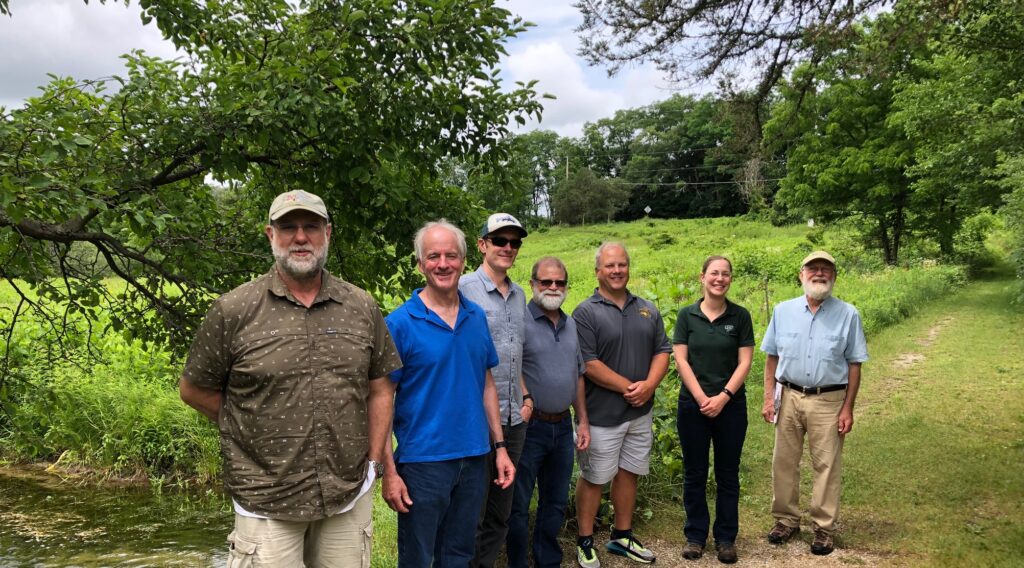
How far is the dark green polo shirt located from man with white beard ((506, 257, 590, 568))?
86 centimetres

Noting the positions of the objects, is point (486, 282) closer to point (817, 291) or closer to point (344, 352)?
point (344, 352)

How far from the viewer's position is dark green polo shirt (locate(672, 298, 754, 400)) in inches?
173

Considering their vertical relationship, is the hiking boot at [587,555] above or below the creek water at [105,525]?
above

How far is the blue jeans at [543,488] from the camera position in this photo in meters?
3.88

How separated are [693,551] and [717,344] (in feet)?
4.52

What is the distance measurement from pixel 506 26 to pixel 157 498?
7054mm

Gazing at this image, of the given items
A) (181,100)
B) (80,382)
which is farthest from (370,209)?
(80,382)

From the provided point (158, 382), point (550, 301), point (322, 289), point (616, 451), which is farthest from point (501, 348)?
point (158, 382)

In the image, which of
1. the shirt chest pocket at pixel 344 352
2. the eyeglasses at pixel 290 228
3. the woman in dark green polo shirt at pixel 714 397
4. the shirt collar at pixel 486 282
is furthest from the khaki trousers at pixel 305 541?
the woman in dark green polo shirt at pixel 714 397

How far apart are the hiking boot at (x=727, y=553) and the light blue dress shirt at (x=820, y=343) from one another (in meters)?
1.17

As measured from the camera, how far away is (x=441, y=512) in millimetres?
3064

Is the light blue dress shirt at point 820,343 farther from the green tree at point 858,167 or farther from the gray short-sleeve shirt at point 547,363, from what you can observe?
the green tree at point 858,167

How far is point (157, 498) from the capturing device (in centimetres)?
816

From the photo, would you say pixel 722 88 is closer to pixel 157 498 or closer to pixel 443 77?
pixel 443 77
